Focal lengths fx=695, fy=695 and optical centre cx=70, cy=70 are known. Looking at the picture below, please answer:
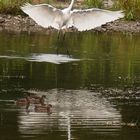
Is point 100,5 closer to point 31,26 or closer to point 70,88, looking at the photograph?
point 31,26

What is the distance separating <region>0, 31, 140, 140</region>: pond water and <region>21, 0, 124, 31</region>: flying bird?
0.99 metres

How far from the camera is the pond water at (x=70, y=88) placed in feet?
32.6

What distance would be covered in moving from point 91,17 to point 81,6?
1777 cm

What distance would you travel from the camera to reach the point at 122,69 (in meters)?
16.9

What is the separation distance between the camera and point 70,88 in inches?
533

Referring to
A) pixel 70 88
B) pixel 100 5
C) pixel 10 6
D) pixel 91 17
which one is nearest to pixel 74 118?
pixel 70 88

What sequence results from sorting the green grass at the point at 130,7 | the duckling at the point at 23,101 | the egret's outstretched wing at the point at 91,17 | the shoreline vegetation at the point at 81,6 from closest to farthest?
the duckling at the point at 23,101, the egret's outstretched wing at the point at 91,17, the shoreline vegetation at the point at 81,6, the green grass at the point at 130,7

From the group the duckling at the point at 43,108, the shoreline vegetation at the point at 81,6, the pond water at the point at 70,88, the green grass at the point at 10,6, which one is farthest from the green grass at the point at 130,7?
the duckling at the point at 43,108

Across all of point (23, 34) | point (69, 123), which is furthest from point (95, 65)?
point (23, 34)

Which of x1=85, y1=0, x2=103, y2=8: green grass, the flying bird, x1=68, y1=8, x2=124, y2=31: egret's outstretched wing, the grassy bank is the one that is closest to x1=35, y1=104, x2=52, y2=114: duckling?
the flying bird

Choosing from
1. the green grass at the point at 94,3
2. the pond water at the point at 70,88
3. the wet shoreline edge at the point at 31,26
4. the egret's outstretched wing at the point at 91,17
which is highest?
the egret's outstretched wing at the point at 91,17

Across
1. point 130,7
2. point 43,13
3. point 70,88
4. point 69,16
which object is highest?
point 43,13

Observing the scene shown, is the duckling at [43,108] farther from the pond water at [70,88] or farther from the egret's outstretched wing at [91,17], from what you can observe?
the egret's outstretched wing at [91,17]

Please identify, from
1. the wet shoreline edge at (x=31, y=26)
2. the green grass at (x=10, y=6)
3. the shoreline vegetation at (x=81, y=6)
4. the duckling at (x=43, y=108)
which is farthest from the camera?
the green grass at (x=10, y=6)
